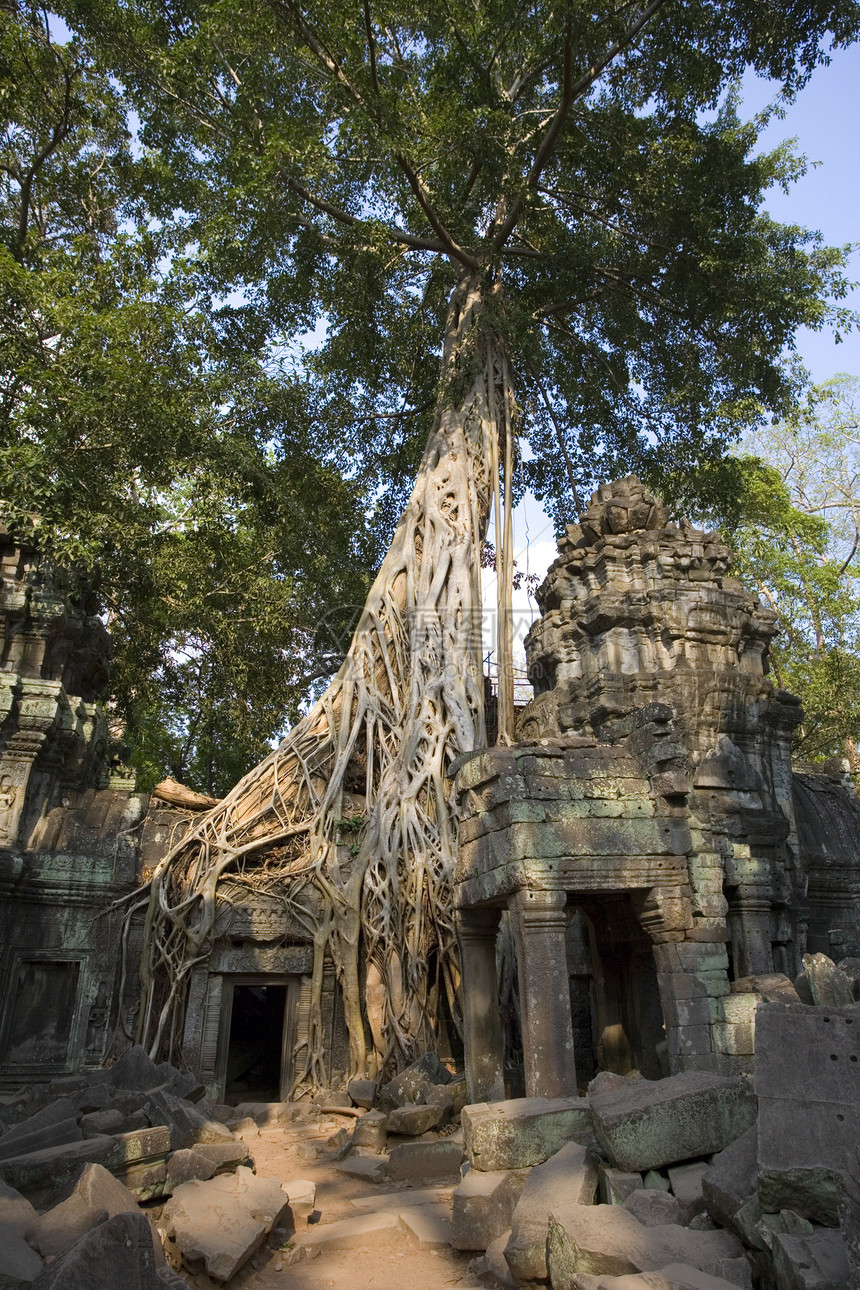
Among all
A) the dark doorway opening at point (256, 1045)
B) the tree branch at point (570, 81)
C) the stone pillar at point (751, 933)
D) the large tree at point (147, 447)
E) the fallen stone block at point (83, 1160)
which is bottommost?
the fallen stone block at point (83, 1160)

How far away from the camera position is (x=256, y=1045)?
1087 centimetres

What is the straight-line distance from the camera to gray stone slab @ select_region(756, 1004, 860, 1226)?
3.03 m

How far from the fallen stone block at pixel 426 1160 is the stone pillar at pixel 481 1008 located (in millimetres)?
574

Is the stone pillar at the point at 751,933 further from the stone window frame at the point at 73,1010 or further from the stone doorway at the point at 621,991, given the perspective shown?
the stone window frame at the point at 73,1010

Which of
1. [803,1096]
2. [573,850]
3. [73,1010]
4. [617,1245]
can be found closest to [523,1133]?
[617,1245]

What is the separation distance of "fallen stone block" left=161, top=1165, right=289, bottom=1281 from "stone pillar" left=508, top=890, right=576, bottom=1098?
1626mm

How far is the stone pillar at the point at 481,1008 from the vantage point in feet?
20.5

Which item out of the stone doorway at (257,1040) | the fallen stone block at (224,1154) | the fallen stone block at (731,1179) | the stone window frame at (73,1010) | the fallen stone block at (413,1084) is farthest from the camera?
the stone doorway at (257,1040)

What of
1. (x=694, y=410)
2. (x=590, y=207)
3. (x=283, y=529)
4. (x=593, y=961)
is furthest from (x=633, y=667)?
(x=590, y=207)

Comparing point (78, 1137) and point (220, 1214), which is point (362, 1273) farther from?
point (78, 1137)

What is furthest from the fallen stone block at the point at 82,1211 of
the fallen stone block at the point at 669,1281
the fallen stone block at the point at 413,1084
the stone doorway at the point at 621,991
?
the stone doorway at the point at 621,991

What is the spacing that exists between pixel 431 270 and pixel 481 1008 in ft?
38.9

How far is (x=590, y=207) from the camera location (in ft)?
44.4

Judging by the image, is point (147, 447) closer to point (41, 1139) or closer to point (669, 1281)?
point (41, 1139)
